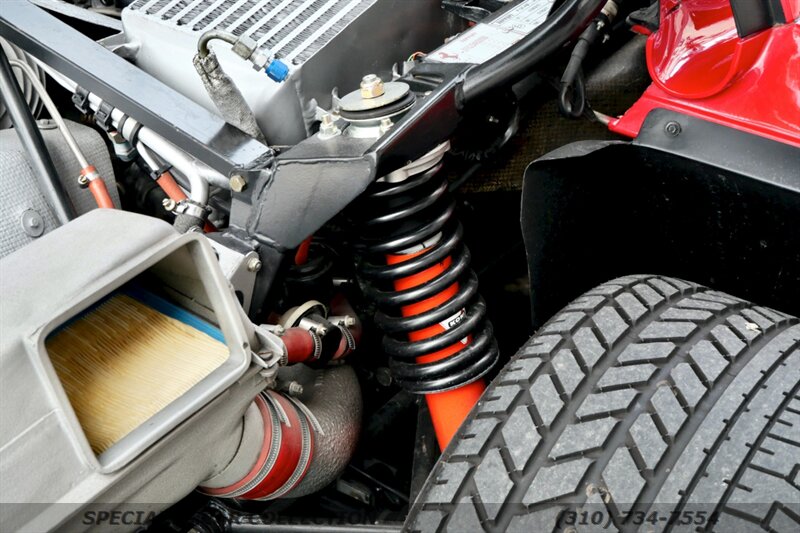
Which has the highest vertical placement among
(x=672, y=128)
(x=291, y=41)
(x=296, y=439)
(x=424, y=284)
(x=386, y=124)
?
(x=291, y=41)

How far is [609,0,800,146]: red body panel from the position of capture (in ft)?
3.47

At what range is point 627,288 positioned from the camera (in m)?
1.17

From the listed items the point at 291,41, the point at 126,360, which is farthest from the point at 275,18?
the point at 126,360

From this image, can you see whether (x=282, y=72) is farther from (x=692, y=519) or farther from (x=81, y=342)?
(x=692, y=519)

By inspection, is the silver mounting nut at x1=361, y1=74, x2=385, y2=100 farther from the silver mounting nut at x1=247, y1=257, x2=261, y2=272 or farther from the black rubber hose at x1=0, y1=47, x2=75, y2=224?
the black rubber hose at x1=0, y1=47, x2=75, y2=224

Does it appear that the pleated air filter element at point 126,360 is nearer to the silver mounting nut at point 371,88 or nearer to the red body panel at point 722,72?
the silver mounting nut at point 371,88

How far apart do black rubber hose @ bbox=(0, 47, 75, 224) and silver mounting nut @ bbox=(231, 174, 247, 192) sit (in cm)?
46

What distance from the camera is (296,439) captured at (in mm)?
1211

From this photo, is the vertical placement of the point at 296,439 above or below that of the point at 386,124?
below

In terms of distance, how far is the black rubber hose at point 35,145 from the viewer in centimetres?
145

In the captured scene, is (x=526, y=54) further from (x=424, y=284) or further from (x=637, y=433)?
(x=637, y=433)

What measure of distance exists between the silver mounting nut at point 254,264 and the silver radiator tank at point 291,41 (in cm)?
29

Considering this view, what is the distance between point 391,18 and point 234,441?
810mm

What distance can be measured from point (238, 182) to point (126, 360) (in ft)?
A: 1.08
